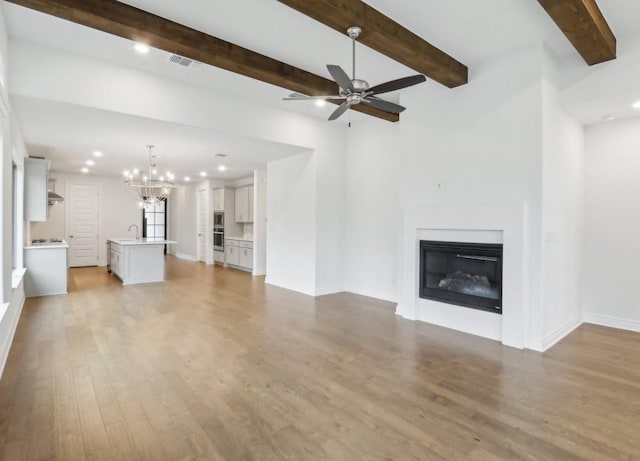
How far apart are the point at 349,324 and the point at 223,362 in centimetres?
178

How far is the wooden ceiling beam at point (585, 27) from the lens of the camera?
2.73 m

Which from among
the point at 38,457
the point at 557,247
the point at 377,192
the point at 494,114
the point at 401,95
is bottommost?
the point at 38,457

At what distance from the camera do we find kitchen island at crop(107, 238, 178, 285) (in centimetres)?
714

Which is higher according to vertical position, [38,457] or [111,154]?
[111,154]

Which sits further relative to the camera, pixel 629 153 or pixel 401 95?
pixel 401 95

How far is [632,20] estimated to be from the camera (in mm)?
3203

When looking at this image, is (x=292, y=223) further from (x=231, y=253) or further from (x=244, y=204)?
(x=231, y=253)

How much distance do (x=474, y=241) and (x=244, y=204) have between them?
712 centimetres

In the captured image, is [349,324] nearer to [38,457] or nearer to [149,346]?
[149,346]

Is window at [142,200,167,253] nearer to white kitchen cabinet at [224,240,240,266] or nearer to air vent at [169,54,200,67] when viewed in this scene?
white kitchen cabinet at [224,240,240,266]

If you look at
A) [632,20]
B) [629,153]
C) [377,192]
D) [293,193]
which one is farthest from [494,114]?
[293,193]

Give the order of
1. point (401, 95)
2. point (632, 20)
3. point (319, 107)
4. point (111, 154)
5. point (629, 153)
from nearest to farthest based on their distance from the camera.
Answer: point (632, 20), point (629, 153), point (401, 95), point (319, 107), point (111, 154)

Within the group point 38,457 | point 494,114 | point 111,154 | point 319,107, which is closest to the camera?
point 38,457

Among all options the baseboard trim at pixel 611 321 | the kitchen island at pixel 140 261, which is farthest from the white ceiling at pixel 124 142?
the baseboard trim at pixel 611 321
